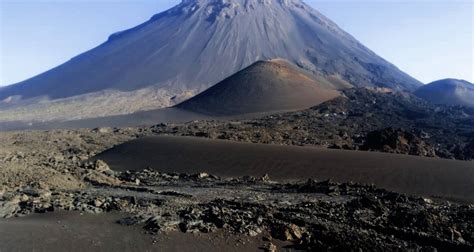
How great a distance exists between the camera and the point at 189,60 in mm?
100812

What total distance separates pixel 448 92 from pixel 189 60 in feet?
150

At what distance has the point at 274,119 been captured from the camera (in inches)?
1994

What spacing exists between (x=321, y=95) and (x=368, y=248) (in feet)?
196

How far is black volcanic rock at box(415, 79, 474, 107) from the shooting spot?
95125 mm

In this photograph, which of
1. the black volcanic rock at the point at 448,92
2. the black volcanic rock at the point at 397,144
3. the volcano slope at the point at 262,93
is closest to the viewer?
the black volcanic rock at the point at 397,144

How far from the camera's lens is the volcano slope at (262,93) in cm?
Answer: 6353

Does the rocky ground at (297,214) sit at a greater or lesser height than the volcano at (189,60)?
lesser

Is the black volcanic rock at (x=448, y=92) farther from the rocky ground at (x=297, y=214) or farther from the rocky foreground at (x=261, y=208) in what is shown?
the rocky ground at (x=297, y=214)

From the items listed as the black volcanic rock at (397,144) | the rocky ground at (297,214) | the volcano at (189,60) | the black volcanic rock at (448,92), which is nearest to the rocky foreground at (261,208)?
the rocky ground at (297,214)

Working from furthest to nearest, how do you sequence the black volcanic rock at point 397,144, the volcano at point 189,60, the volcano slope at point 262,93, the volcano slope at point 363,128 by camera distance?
the volcano at point 189,60
the volcano slope at point 262,93
the volcano slope at point 363,128
the black volcanic rock at point 397,144

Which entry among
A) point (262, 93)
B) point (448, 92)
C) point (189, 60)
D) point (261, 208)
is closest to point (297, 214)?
point (261, 208)

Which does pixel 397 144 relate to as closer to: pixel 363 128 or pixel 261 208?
pixel 363 128

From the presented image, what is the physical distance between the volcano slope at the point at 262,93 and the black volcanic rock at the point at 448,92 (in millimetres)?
29762

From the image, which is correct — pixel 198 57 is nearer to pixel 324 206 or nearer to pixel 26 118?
pixel 26 118
